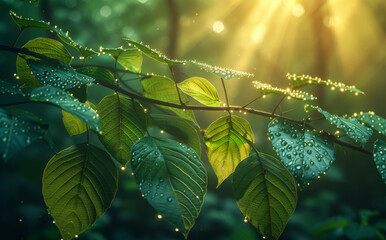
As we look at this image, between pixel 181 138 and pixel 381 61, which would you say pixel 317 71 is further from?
pixel 181 138

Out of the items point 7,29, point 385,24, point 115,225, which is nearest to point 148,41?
point 7,29

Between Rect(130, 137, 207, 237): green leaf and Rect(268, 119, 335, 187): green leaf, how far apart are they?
10cm

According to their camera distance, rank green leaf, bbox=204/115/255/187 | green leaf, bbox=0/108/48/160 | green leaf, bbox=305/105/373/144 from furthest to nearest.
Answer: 1. green leaf, bbox=204/115/255/187
2. green leaf, bbox=305/105/373/144
3. green leaf, bbox=0/108/48/160

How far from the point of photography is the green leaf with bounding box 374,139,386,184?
1.16ft

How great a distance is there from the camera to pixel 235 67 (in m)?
4.04

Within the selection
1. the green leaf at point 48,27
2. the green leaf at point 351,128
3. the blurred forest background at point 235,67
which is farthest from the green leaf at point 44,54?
the blurred forest background at point 235,67

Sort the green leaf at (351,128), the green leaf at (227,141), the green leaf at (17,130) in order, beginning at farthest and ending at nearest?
the green leaf at (227,141) < the green leaf at (351,128) < the green leaf at (17,130)

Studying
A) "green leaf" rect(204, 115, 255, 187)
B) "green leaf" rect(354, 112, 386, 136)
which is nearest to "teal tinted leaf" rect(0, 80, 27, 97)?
"green leaf" rect(204, 115, 255, 187)

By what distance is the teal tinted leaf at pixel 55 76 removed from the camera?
13.3 inches

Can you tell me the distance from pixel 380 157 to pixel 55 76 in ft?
1.39

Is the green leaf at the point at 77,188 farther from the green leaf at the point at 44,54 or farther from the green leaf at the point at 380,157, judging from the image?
the green leaf at the point at 380,157

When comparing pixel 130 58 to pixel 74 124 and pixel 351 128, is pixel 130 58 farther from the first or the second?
pixel 351 128

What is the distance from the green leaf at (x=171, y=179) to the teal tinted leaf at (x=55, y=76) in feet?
0.35

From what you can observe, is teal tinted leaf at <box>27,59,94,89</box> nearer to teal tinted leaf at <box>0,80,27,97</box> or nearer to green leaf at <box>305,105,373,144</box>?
teal tinted leaf at <box>0,80,27,97</box>
